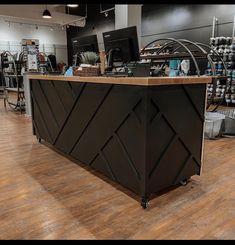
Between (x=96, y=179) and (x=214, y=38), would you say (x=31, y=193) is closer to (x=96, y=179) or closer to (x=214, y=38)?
(x=96, y=179)

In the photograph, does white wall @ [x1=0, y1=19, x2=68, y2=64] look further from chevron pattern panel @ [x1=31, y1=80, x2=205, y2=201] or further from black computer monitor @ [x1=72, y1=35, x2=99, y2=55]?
chevron pattern panel @ [x1=31, y1=80, x2=205, y2=201]

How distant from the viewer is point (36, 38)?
13.7m

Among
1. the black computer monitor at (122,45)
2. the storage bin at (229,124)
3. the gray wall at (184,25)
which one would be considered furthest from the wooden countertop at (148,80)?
the gray wall at (184,25)

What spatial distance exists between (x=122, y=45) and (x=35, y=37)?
1272 centimetres

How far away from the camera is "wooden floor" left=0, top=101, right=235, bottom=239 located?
169cm

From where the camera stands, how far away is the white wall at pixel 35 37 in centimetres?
1273

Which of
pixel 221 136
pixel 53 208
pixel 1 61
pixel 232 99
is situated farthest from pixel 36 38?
pixel 53 208

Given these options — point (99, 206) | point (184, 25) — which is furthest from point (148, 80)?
point (184, 25)

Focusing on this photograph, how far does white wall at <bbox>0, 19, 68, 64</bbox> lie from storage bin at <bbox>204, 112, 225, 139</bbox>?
39.5 feet

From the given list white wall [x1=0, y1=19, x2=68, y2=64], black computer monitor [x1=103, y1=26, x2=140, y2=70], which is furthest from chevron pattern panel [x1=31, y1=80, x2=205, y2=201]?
white wall [x1=0, y1=19, x2=68, y2=64]

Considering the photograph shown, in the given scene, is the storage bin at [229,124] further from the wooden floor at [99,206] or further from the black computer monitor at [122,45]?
the black computer monitor at [122,45]

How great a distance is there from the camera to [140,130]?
188 centimetres

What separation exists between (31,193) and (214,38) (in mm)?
6888

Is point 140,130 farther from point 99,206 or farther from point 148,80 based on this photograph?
point 99,206
